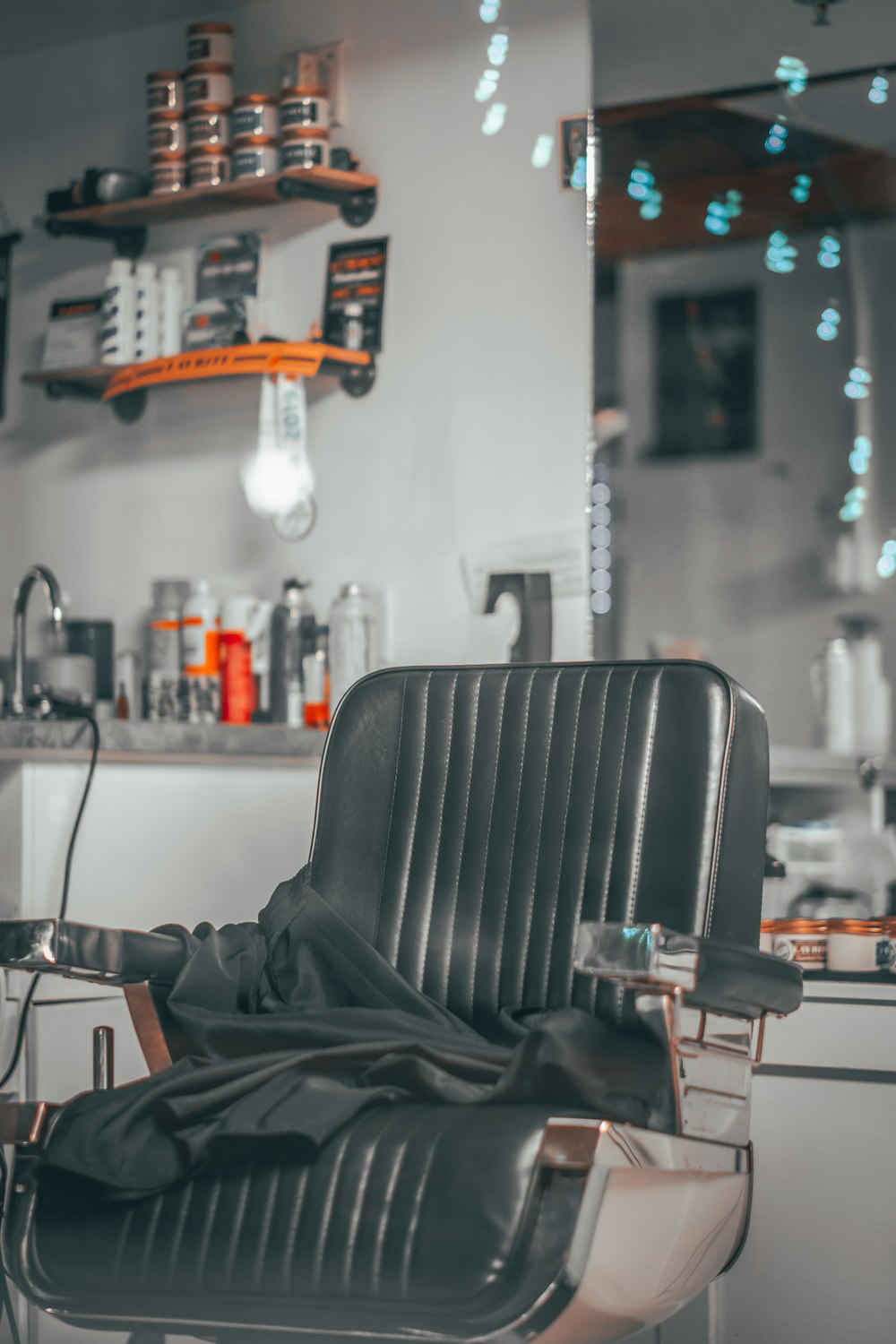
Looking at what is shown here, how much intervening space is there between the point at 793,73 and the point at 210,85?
1186 millimetres

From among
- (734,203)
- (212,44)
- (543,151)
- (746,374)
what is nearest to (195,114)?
(212,44)

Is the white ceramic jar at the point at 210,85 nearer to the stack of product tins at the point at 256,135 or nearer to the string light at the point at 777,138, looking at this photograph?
the stack of product tins at the point at 256,135

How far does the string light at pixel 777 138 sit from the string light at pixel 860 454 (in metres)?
0.68

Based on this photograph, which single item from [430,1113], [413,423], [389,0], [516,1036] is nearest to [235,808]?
[413,423]

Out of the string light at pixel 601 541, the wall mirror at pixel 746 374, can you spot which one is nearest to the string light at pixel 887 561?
the wall mirror at pixel 746 374

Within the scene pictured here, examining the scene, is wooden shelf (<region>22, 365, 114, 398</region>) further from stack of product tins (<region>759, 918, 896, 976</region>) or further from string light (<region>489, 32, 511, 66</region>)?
stack of product tins (<region>759, 918, 896, 976</region>)

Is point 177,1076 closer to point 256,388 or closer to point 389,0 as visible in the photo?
point 256,388

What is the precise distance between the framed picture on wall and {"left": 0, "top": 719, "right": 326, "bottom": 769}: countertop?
1.41 meters

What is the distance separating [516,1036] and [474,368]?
166cm

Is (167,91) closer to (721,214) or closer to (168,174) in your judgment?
(168,174)

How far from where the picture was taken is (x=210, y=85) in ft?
9.52

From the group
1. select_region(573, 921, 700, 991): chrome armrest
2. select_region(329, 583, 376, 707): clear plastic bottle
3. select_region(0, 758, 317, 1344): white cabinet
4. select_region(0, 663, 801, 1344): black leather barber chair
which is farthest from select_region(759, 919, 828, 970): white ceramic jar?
select_region(329, 583, 376, 707): clear plastic bottle

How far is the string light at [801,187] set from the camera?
3180mm

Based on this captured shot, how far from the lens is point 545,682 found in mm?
1504
